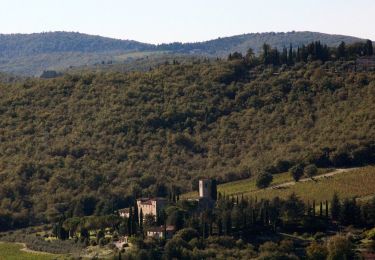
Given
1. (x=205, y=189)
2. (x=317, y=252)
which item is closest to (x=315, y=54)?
(x=205, y=189)

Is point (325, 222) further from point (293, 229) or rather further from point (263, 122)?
point (263, 122)

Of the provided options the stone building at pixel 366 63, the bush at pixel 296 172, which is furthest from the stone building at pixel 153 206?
the stone building at pixel 366 63

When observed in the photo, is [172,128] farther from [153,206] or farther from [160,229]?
[160,229]

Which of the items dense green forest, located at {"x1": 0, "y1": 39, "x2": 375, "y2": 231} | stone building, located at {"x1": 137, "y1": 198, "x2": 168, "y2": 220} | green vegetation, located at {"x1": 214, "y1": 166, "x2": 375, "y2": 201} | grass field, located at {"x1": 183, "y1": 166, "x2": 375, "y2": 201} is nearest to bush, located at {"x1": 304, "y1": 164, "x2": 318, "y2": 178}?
grass field, located at {"x1": 183, "y1": 166, "x2": 375, "y2": 201}

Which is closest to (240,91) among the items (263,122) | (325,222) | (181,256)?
(263,122)

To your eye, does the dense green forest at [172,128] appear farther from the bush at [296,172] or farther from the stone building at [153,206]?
the stone building at [153,206]
